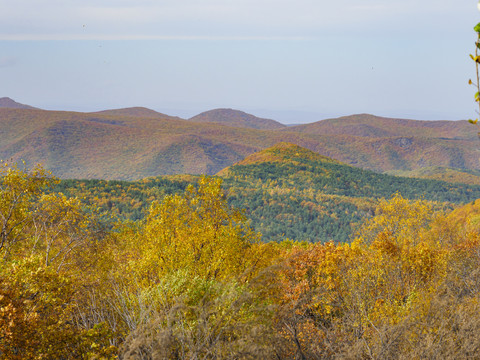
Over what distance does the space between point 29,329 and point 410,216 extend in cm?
5582

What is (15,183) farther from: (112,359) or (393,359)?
(393,359)

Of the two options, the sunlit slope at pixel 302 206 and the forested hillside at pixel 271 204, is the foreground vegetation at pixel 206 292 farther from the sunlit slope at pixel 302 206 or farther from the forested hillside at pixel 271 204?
the sunlit slope at pixel 302 206

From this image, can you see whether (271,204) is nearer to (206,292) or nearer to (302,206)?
(302,206)

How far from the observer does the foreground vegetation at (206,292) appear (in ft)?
37.2

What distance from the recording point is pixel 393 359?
12852 millimetres

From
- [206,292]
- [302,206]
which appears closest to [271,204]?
[302,206]

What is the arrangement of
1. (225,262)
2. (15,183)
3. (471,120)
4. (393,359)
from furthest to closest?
(225,262) < (15,183) < (393,359) < (471,120)

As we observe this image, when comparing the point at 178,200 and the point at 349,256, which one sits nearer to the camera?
the point at 349,256

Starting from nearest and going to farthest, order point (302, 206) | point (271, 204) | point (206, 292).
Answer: point (206, 292), point (271, 204), point (302, 206)

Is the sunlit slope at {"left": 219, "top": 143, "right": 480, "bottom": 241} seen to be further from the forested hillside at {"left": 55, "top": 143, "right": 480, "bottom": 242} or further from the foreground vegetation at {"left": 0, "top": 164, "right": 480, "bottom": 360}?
the foreground vegetation at {"left": 0, "top": 164, "right": 480, "bottom": 360}

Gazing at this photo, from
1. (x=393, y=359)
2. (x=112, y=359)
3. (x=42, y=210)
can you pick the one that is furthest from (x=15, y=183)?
(x=393, y=359)

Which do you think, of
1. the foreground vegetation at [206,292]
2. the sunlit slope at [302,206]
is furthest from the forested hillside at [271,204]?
the foreground vegetation at [206,292]

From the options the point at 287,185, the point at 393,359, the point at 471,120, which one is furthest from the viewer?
the point at 287,185

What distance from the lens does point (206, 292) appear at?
14273 millimetres
